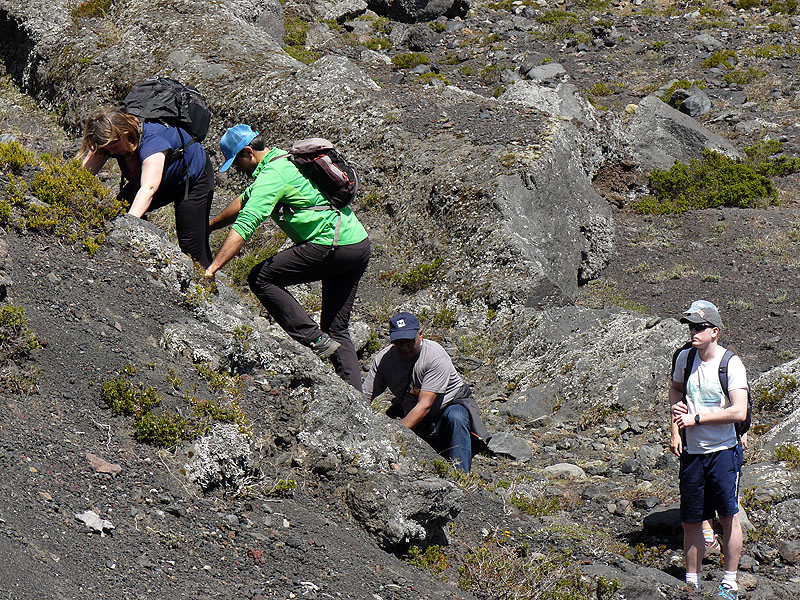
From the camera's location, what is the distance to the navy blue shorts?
6684 millimetres

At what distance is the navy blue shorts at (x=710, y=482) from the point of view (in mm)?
6684

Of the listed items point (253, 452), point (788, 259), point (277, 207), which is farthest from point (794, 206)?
point (253, 452)

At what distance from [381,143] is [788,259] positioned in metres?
7.49

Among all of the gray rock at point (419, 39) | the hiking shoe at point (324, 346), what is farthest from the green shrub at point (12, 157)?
the gray rock at point (419, 39)

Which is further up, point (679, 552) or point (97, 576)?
point (97, 576)

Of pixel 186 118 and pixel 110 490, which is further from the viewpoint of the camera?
pixel 186 118

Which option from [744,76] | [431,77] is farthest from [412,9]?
[744,76]

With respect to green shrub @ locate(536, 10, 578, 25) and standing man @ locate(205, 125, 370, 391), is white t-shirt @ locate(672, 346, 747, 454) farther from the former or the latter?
green shrub @ locate(536, 10, 578, 25)

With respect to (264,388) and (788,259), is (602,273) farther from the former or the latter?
(264,388)

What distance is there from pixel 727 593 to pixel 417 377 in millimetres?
3309

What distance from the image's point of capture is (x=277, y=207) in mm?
7609

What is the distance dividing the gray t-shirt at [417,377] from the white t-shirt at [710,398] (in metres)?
2.45

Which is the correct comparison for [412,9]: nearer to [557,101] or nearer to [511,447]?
[557,101]

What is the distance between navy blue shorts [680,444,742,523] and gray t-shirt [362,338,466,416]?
2.46 m
